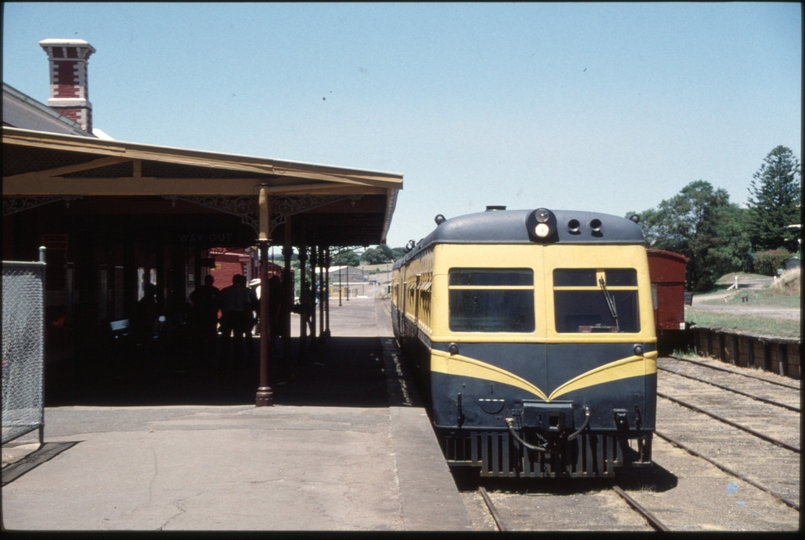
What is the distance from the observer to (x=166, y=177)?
1056cm

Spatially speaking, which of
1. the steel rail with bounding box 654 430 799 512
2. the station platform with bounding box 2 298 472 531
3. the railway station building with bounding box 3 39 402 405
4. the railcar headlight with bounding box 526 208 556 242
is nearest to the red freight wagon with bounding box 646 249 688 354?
the railway station building with bounding box 3 39 402 405

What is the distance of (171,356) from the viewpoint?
17.5 metres

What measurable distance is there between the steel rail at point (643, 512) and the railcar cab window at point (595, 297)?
5.05 feet

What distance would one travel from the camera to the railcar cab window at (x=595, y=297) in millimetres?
7863

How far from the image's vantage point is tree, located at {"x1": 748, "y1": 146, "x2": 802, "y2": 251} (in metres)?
86.4

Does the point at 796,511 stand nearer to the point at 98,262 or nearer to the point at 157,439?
the point at 157,439

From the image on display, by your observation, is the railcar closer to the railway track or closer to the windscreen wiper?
the windscreen wiper

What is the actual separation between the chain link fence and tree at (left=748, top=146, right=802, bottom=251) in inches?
3474

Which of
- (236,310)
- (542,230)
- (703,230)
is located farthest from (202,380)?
(703,230)

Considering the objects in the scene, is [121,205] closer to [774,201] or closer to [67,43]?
[67,43]

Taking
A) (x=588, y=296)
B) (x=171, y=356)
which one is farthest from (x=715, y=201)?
(x=588, y=296)

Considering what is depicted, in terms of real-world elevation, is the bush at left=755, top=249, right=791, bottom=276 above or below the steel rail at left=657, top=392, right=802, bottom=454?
above

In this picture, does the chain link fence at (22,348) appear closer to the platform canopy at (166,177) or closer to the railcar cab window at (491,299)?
the platform canopy at (166,177)

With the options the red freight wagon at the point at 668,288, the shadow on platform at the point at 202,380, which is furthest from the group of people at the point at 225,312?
the red freight wagon at the point at 668,288
